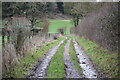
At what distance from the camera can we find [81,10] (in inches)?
1592

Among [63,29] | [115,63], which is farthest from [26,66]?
[63,29]

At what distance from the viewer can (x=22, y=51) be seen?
34.6 feet

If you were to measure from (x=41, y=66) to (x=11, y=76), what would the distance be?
2404mm

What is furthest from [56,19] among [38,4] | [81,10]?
[38,4]

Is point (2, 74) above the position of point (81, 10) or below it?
below

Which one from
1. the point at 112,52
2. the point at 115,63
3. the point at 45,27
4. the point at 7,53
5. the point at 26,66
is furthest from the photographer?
the point at 45,27

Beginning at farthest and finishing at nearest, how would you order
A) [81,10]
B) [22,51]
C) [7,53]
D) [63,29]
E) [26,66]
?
[63,29]
[81,10]
[22,51]
[26,66]
[7,53]

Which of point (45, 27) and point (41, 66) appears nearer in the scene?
point (41, 66)

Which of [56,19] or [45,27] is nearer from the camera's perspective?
[45,27]

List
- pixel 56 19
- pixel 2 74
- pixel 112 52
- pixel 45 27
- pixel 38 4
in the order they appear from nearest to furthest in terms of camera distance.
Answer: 1. pixel 2 74
2. pixel 112 52
3. pixel 38 4
4. pixel 45 27
5. pixel 56 19

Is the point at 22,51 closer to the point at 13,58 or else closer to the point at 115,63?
the point at 13,58

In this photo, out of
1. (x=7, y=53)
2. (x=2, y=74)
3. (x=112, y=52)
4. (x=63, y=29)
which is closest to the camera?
(x=2, y=74)

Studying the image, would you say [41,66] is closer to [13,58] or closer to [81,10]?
[13,58]

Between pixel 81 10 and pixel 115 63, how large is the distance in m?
33.1
